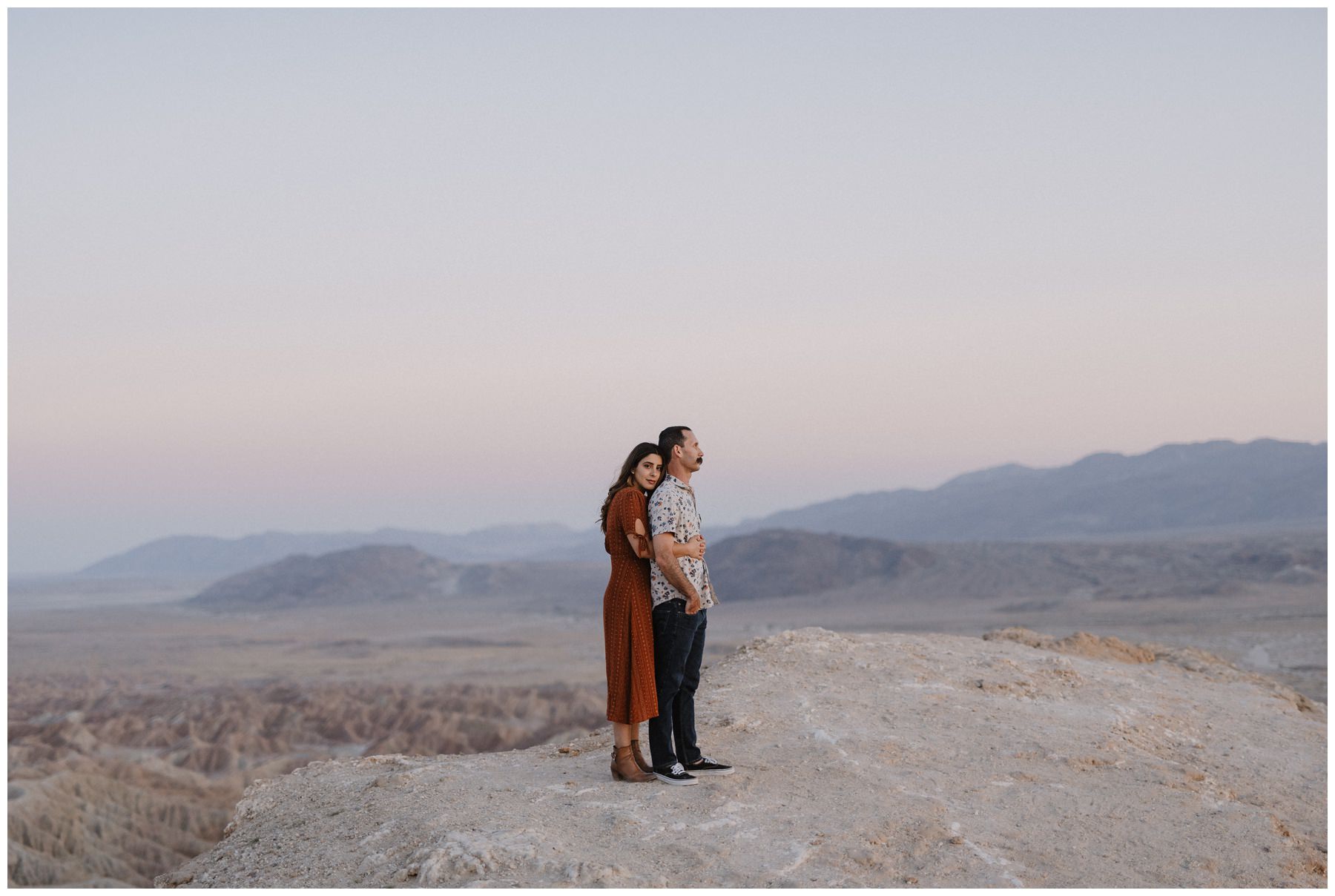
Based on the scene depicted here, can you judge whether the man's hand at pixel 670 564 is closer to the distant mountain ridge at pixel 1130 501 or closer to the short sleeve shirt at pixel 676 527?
the short sleeve shirt at pixel 676 527

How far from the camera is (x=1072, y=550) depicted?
2911 inches

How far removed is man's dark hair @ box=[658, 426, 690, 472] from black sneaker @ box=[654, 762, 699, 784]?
170 cm

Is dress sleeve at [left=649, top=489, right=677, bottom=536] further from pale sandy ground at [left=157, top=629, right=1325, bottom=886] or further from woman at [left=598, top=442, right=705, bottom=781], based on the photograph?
pale sandy ground at [left=157, top=629, right=1325, bottom=886]

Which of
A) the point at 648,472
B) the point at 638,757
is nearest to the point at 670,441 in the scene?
the point at 648,472

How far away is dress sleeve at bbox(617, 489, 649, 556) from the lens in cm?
641

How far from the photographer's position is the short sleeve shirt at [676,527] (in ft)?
21.0

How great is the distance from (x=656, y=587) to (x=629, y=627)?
10.2 inches

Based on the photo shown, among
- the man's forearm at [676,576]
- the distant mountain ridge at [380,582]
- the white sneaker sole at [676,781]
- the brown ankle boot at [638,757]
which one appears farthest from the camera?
the distant mountain ridge at [380,582]

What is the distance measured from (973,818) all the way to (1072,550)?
71532mm

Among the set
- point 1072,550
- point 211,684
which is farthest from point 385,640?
point 1072,550

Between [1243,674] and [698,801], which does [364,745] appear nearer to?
[1243,674]

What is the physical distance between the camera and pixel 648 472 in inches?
258

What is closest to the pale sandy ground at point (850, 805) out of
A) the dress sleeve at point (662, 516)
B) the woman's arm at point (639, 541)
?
the woman's arm at point (639, 541)

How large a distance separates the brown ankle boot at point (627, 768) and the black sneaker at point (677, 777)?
0.08 metres
